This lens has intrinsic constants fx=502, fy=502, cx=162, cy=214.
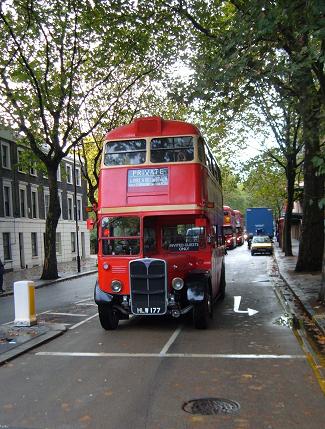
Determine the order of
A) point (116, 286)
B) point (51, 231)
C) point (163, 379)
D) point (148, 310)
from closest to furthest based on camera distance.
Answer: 1. point (163, 379)
2. point (148, 310)
3. point (116, 286)
4. point (51, 231)

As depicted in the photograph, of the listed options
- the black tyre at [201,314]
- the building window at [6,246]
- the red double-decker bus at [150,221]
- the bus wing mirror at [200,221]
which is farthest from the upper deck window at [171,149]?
the building window at [6,246]

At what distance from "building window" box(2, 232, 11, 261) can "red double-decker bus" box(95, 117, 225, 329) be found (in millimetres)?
24959

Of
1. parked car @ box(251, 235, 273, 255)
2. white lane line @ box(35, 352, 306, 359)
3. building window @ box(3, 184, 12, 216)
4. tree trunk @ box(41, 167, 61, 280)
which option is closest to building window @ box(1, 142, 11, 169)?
building window @ box(3, 184, 12, 216)

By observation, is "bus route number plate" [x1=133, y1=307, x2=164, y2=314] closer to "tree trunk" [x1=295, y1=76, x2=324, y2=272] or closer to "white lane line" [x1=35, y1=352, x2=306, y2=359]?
"white lane line" [x1=35, y1=352, x2=306, y2=359]

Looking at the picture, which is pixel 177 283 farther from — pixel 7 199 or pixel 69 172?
pixel 69 172

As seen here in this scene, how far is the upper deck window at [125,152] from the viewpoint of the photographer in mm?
11164

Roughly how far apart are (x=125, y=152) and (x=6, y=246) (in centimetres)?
2595

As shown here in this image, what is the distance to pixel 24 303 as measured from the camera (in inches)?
448

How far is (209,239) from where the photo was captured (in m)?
11.8

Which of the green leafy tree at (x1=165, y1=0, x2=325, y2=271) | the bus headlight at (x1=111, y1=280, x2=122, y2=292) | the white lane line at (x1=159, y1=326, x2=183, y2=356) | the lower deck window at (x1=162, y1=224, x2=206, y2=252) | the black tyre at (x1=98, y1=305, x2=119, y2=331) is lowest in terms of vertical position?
the white lane line at (x1=159, y1=326, x2=183, y2=356)

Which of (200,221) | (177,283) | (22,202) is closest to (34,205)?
(22,202)

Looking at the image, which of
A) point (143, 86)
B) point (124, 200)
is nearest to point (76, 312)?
point (124, 200)

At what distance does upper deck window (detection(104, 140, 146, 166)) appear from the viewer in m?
11.2

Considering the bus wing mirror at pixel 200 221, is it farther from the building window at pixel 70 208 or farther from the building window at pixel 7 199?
the building window at pixel 70 208
